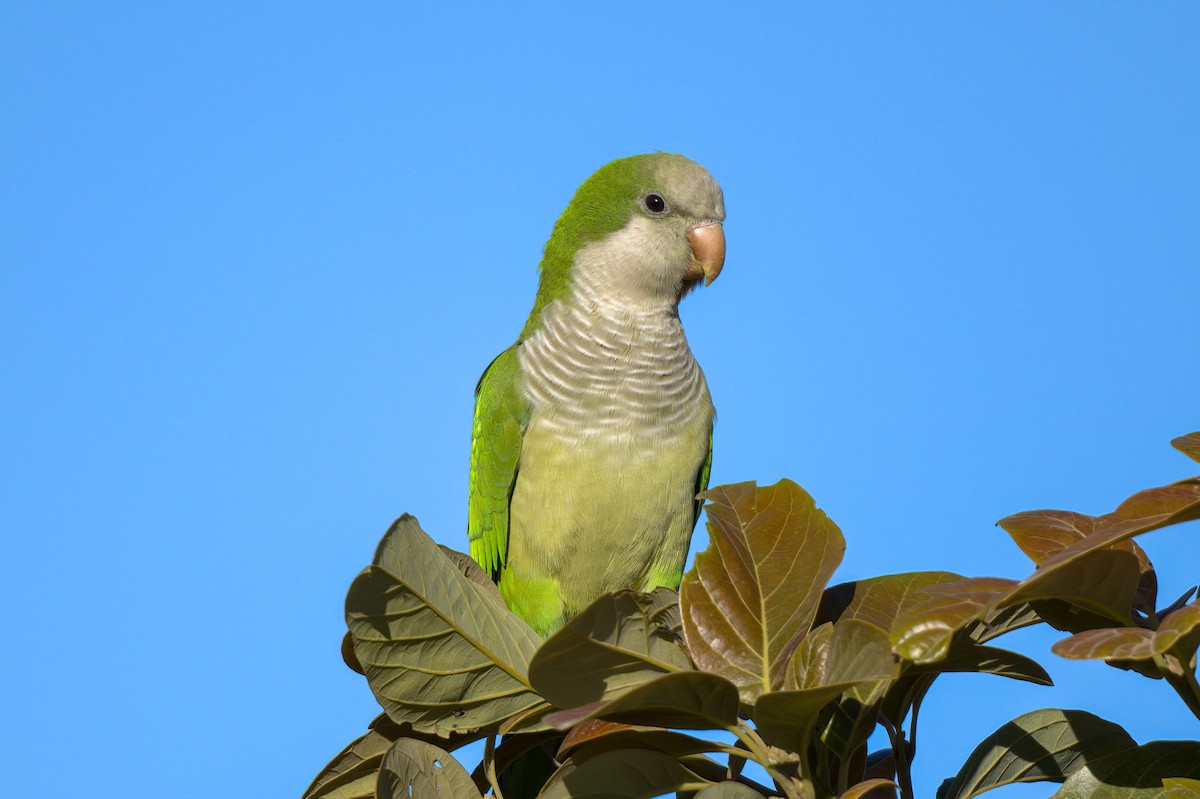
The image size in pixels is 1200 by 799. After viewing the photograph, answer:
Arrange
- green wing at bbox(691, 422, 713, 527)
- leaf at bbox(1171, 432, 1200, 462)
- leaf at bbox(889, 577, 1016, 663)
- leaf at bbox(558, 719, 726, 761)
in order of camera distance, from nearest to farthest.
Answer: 1. leaf at bbox(889, 577, 1016, 663)
2. leaf at bbox(1171, 432, 1200, 462)
3. leaf at bbox(558, 719, 726, 761)
4. green wing at bbox(691, 422, 713, 527)

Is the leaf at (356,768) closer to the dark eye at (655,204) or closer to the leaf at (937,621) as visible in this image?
the leaf at (937,621)

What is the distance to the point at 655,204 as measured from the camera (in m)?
2.60

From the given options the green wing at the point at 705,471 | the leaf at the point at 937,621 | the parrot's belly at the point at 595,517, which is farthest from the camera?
the green wing at the point at 705,471

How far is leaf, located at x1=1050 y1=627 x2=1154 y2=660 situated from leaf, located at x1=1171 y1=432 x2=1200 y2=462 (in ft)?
0.53

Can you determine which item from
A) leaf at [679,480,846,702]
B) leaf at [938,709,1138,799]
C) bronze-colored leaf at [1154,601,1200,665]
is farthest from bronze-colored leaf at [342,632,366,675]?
bronze-colored leaf at [1154,601,1200,665]

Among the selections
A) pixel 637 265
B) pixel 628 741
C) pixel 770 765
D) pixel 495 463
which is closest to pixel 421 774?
pixel 628 741

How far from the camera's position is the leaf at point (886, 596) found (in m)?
0.98

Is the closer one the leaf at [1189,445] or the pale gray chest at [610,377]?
the leaf at [1189,445]

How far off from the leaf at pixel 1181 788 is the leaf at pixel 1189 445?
25cm

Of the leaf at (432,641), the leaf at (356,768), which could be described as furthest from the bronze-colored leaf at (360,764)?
the leaf at (432,641)

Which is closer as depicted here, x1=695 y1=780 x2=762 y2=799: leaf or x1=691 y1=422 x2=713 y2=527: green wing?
x1=695 y1=780 x2=762 y2=799: leaf

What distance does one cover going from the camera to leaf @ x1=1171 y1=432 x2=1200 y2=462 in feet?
2.75

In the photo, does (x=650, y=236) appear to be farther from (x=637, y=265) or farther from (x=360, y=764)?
(x=360, y=764)

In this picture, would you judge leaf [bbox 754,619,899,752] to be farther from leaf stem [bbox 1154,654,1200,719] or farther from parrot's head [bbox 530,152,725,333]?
parrot's head [bbox 530,152,725,333]
